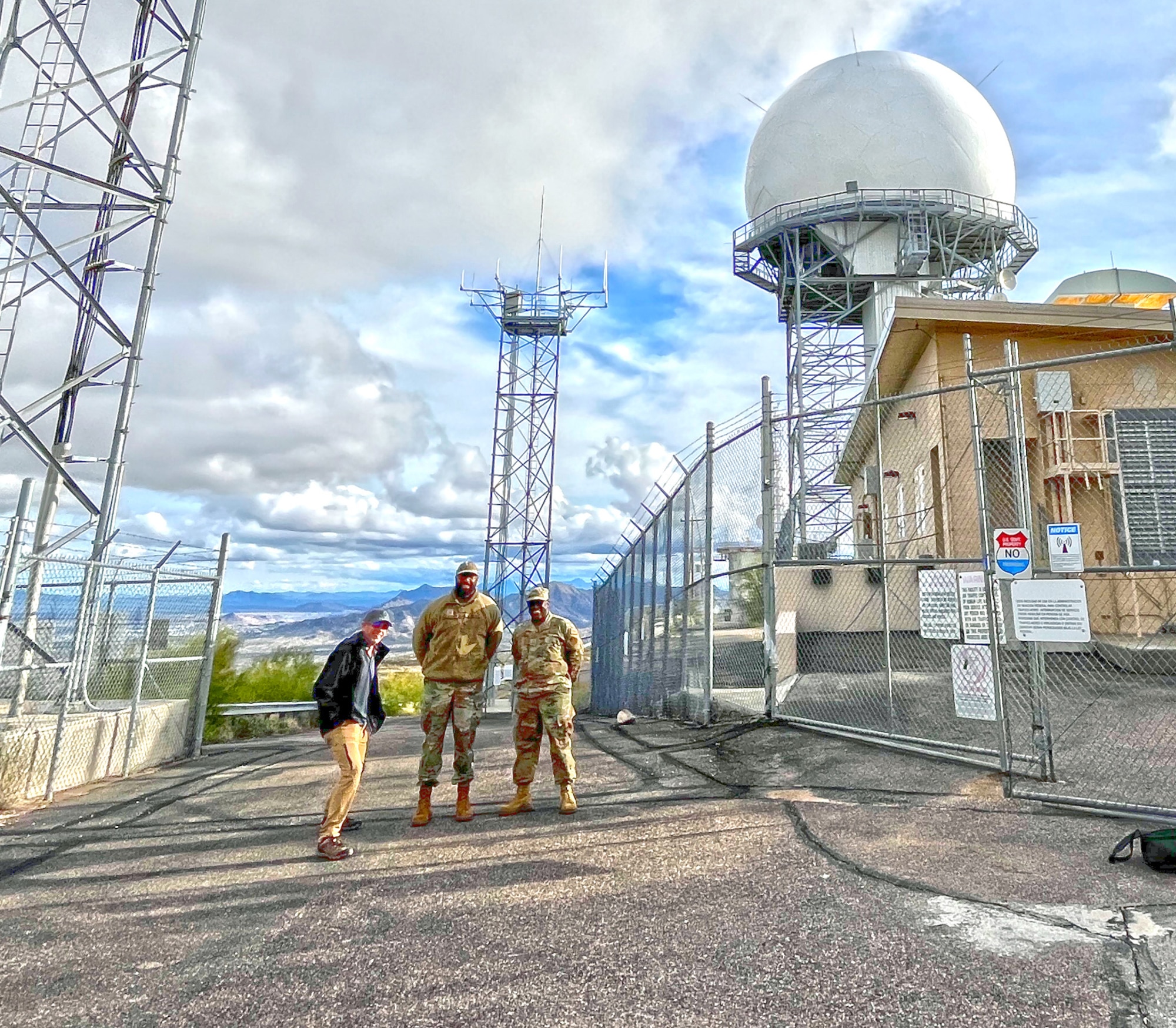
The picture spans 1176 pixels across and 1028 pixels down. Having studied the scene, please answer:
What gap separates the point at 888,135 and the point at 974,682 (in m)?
21.7

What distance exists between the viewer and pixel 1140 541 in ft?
34.4

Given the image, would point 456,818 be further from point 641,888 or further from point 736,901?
point 736,901

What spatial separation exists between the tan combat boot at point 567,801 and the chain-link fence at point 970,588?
2.92 metres

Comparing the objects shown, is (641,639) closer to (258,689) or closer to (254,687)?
(254,687)

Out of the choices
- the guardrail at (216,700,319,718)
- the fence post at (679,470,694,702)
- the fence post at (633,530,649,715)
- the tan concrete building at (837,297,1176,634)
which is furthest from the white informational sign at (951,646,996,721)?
the guardrail at (216,700,319,718)

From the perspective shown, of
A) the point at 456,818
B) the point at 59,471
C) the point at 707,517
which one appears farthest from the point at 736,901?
the point at 59,471

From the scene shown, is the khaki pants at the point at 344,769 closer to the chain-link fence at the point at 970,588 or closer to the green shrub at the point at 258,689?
the chain-link fence at the point at 970,588

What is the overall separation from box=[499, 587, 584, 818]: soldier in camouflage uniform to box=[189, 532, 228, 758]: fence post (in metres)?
5.12

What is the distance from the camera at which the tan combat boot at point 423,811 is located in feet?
16.3

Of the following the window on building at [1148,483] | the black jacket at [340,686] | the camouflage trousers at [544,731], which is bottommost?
the camouflage trousers at [544,731]

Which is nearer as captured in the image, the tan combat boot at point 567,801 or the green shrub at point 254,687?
the tan combat boot at point 567,801

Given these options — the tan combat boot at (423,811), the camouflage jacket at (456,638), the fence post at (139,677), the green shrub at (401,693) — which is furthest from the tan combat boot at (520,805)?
the green shrub at (401,693)

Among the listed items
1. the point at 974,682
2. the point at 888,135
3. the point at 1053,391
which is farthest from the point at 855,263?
the point at 974,682

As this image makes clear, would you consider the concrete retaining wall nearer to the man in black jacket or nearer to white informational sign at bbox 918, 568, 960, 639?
the man in black jacket
